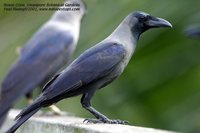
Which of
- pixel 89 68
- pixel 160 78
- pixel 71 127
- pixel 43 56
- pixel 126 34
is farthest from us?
pixel 43 56

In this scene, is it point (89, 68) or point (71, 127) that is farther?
point (89, 68)

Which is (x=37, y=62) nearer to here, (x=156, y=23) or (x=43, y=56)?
(x=43, y=56)

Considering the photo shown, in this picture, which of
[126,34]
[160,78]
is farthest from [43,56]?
[126,34]

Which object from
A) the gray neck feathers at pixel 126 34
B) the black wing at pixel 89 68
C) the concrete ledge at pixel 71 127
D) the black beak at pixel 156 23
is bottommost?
the concrete ledge at pixel 71 127

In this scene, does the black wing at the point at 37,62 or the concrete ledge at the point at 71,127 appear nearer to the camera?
the concrete ledge at the point at 71,127

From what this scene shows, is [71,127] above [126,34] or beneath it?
beneath

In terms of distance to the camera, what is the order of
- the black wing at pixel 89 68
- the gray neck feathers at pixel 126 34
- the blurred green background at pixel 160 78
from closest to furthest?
the black wing at pixel 89 68, the gray neck feathers at pixel 126 34, the blurred green background at pixel 160 78

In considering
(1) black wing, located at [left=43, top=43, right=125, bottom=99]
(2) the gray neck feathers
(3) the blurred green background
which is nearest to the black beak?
(2) the gray neck feathers

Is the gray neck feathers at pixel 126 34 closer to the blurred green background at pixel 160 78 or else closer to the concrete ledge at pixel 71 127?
the concrete ledge at pixel 71 127

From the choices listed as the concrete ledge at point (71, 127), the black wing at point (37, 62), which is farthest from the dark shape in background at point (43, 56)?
the concrete ledge at point (71, 127)

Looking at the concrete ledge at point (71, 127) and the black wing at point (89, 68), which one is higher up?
the black wing at point (89, 68)

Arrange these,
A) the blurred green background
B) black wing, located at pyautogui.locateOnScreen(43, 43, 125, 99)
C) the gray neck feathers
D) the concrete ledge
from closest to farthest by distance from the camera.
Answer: the concrete ledge, black wing, located at pyautogui.locateOnScreen(43, 43, 125, 99), the gray neck feathers, the blurred green background

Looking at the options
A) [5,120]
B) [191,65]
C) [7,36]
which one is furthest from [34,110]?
[7,36]

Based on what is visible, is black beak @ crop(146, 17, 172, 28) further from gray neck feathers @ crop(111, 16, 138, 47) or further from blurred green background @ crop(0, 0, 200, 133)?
blurred green background @ crop(0, 0, 200, 133)
